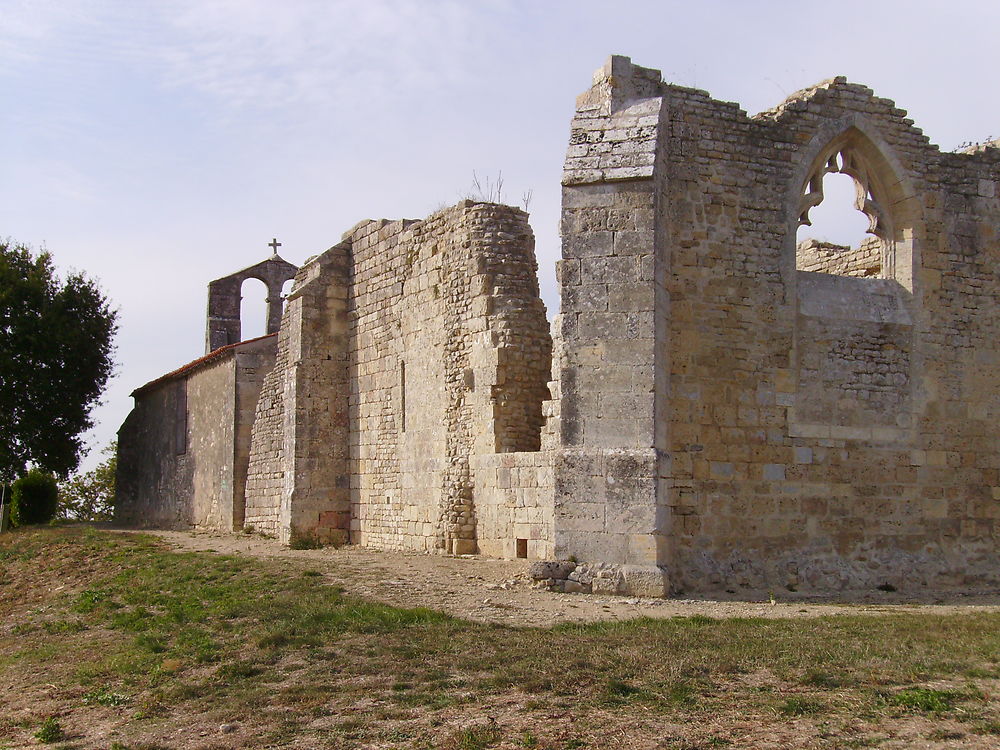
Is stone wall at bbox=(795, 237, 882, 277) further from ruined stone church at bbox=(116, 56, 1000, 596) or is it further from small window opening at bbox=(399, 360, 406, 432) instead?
small window opening at bbox=(399, 360, 406, 432)

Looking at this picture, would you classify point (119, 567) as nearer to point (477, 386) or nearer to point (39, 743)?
point (477, 386)

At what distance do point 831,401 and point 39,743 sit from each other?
7.67 m

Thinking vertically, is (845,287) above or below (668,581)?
above

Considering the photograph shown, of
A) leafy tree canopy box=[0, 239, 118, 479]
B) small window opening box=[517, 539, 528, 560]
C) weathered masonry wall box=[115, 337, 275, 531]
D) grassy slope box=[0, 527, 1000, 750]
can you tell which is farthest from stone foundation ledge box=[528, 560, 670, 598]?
leafy tree canopy box=[0, 239, 118, 479]

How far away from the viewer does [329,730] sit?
5414 mm

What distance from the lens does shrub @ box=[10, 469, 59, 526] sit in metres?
24.4

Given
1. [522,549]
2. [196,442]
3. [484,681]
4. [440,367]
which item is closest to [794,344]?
[522,549]

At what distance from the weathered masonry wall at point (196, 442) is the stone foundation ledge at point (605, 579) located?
10.3m

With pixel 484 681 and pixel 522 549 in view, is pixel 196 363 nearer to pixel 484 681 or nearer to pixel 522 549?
pixel 522 549

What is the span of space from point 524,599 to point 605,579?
2.43 feet

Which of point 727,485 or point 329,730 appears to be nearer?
point 329,730

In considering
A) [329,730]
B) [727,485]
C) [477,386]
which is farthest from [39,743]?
[477,386]

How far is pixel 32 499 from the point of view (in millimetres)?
24656

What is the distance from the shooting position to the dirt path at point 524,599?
8312 millimetres
